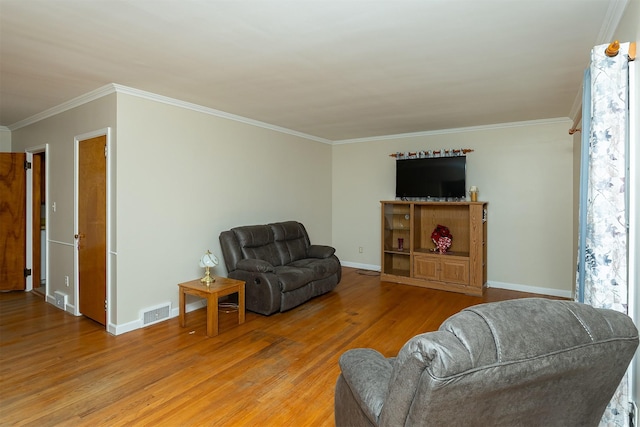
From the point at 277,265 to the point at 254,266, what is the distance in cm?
74

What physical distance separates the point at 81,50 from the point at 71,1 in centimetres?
73

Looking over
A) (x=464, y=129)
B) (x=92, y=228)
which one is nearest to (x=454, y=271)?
(x=464, y=129)

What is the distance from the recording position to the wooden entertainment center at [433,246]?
4.92m

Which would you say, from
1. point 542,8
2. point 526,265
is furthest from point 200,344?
point 526,265

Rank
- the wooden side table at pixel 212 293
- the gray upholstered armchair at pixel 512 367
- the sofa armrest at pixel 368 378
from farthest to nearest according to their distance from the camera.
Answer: the wooden side table at pixel 212 293, the sofa armrest at pixel 368 378, the gray upholstered armchair at pixel 512 367

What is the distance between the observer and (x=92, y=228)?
146 inches

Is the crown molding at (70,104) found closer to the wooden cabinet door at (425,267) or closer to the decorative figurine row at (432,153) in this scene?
the decorative figurine row at (432,153)

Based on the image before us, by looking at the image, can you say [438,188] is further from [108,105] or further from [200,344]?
[108,105]

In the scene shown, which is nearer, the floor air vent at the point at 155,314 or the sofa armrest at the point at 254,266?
the floor air vent at the point at 155,314

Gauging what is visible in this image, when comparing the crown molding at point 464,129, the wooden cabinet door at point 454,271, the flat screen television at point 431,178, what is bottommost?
the wooden cabinet door at point 454,271

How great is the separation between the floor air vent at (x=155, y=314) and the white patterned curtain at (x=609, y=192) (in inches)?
151

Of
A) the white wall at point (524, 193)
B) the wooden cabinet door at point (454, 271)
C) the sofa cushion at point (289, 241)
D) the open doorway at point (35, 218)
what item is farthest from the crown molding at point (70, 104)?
the wooden cabinet door at point (454, 271)

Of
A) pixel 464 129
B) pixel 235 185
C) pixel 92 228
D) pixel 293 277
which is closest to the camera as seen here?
pixel 92 228

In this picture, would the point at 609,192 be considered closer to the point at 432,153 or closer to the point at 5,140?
the point at 432,153
